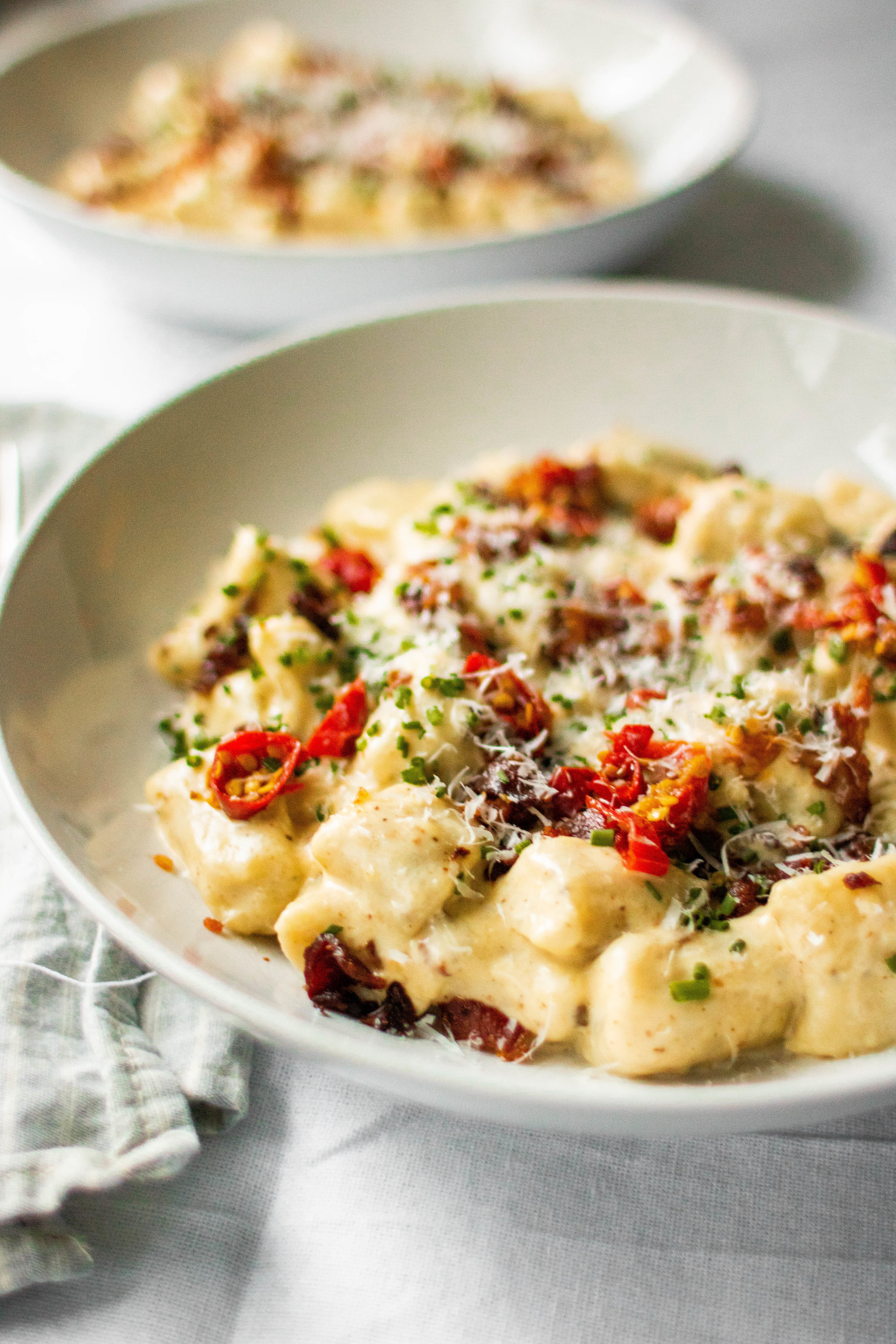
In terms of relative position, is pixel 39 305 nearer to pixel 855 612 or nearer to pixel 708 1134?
pixel 855 612

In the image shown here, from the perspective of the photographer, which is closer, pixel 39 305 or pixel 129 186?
pixel 39 305

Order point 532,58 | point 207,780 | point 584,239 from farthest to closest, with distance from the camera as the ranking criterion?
1. point 532,58
2. point 584,239
3. point 207,780

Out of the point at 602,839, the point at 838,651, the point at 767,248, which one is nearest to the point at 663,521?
the point at 838,651

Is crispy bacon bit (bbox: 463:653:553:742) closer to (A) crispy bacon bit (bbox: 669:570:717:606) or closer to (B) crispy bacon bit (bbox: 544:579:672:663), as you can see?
(B) crispy bacon bit (bbox: 544:579:672:663)

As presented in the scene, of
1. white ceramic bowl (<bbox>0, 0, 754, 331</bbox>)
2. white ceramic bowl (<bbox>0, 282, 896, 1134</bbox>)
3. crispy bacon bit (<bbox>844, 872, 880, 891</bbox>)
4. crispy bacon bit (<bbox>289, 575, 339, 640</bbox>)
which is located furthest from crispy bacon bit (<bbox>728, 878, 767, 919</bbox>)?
white ceramic bowl (<bbox>0, 0, 754, 331</bbox>)

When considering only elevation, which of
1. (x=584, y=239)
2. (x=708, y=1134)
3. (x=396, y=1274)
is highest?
(x=584, y=239)

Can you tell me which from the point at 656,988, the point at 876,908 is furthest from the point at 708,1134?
the point at 876,908

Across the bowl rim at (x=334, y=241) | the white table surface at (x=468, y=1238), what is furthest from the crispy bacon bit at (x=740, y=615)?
the bowl rim at (x=334, y=241)
